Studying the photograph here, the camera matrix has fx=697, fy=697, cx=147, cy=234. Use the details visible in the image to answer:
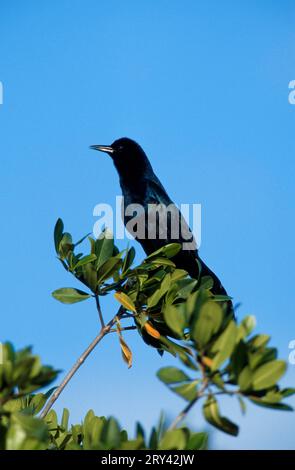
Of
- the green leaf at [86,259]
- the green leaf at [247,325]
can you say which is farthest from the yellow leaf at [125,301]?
the green leaf at [247,325]

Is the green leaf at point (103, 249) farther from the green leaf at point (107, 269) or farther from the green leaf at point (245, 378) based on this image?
the green leaf at point (245, 378)

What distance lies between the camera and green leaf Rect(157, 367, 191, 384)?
1.73 m

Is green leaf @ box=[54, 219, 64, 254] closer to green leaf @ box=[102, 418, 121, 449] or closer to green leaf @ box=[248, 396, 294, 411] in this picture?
green leaf @ box=[102, 418, 121, 449]

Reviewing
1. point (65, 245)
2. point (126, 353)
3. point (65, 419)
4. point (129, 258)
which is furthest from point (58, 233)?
point (65, 419)

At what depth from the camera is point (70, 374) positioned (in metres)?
2.54

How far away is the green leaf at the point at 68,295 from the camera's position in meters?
3.13

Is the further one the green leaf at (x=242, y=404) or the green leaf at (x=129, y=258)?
the green leaf at (x=129, y=258)

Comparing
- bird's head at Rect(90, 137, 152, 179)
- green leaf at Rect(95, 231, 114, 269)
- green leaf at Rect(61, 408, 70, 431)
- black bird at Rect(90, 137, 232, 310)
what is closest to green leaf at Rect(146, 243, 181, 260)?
green leaf at Rect(95, 231, 114, 269)

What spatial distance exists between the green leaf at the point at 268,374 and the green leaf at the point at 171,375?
0.56ft

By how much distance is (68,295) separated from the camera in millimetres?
3141

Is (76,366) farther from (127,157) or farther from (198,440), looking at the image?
(127,157)

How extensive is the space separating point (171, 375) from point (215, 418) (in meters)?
0.16

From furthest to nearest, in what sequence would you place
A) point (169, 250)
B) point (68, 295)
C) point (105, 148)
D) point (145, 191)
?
point (105, 148)
point (145, 191)
point (169, 250)
point (68, 295)
